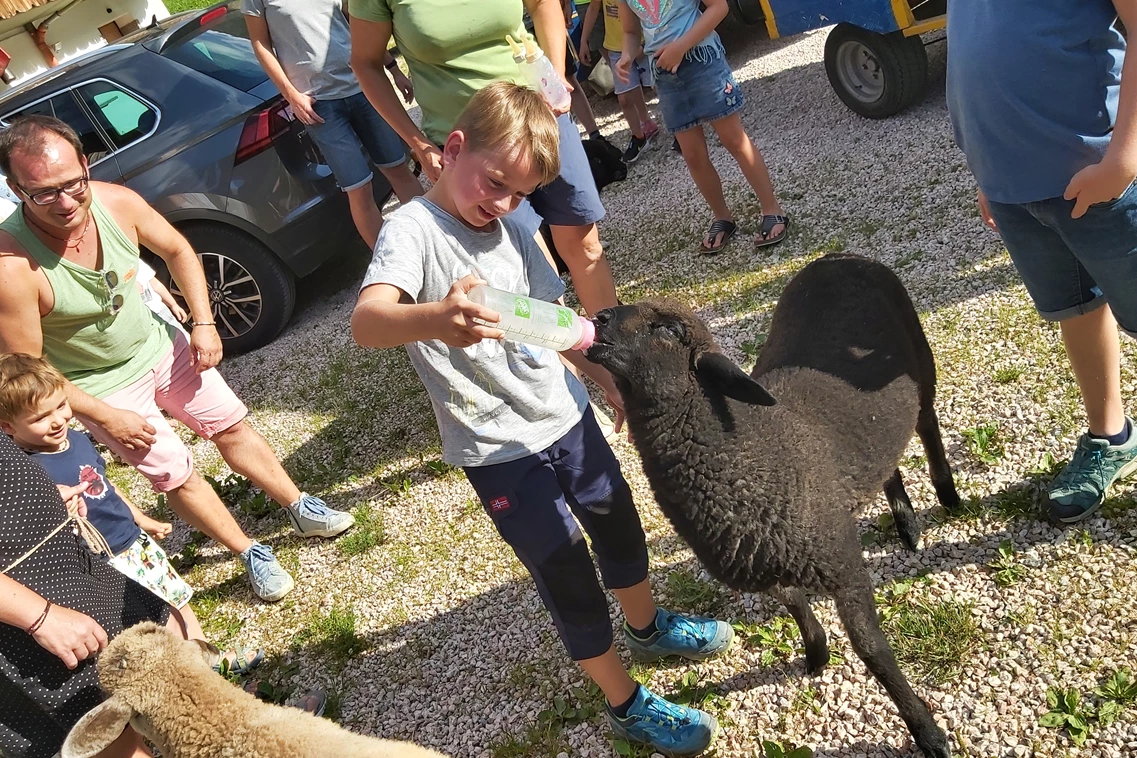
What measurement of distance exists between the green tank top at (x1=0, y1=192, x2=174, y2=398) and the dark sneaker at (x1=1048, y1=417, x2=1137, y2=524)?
3864 mm

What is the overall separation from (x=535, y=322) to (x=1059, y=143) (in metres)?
1.56

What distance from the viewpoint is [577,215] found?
140 inches

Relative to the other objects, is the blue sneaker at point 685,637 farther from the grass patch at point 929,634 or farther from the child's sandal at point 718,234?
the child's sandal at point 718,234

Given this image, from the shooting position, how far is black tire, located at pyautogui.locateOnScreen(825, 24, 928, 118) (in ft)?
20.3

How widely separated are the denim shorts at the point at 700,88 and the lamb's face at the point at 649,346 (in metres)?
3.22

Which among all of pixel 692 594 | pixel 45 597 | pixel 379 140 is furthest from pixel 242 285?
pixel 692 594

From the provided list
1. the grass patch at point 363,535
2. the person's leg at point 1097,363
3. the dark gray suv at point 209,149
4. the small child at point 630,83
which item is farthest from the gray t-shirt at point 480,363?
the small child at point 630,83

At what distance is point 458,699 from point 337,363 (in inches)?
143

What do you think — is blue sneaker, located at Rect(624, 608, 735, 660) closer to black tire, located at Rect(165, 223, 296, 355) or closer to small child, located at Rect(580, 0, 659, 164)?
black tire, located at Rect(165, 223, 296, 355)

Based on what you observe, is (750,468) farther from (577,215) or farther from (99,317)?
(99,317)

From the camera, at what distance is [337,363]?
635cm

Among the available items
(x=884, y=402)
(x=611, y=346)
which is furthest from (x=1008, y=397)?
(x=611, y=346)

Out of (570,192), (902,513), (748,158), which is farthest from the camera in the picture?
(748,158)

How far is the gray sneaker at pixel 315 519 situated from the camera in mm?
4473
